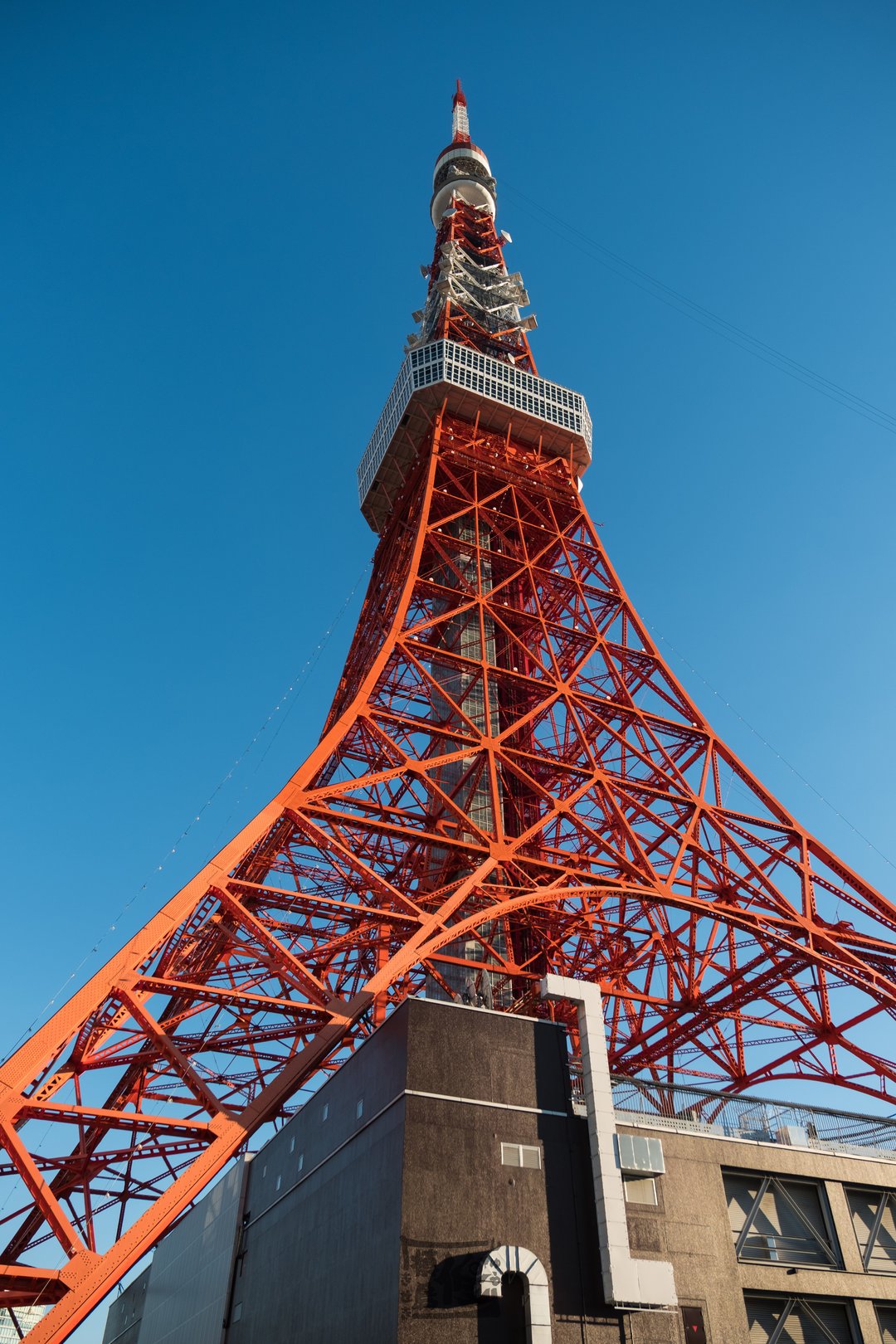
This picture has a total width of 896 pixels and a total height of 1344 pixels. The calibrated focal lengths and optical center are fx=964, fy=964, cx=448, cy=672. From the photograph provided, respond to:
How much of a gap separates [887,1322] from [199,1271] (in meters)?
15.5

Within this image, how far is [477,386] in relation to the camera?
34.5m

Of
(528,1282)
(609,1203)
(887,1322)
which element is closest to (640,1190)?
(609,1203)

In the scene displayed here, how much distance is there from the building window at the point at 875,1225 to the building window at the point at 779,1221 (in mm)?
728

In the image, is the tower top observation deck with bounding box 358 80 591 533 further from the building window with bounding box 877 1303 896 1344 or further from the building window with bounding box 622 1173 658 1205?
the building window with bounding box 877 1303 896 1344

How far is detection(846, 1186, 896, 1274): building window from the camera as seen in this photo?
57.8ft

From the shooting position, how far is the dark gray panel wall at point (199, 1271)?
2150cm

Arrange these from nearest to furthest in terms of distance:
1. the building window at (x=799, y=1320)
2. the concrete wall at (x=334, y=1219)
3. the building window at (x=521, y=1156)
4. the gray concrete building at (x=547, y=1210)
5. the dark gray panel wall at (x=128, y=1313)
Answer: the gray concrete building at (x=547, y=1210)
the concrete wall at (x=334, y=1219)
the building window at (x=521, y=1156)
the building window at (x=799, y=1320)
the dark gray panel wall at (x=128, y=1313)

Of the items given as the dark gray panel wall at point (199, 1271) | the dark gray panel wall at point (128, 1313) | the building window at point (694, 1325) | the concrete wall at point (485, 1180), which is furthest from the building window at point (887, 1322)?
the dark gray panel wall at point (128, 1313)

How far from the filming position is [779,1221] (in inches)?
678

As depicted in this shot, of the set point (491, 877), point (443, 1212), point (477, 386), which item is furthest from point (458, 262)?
point (443, 1212)

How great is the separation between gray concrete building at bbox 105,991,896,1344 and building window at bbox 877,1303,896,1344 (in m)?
0.04

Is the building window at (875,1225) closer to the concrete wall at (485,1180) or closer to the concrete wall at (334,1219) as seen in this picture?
the concrete wall at (485,1180)

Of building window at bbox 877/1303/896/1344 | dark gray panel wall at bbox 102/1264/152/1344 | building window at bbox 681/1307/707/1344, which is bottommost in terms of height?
building window at bbox 681/1307/707/1344

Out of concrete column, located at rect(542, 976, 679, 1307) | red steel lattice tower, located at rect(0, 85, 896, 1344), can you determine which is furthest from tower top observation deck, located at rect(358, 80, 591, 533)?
concrete column, located at rect(542, 976, 679, 1307)
